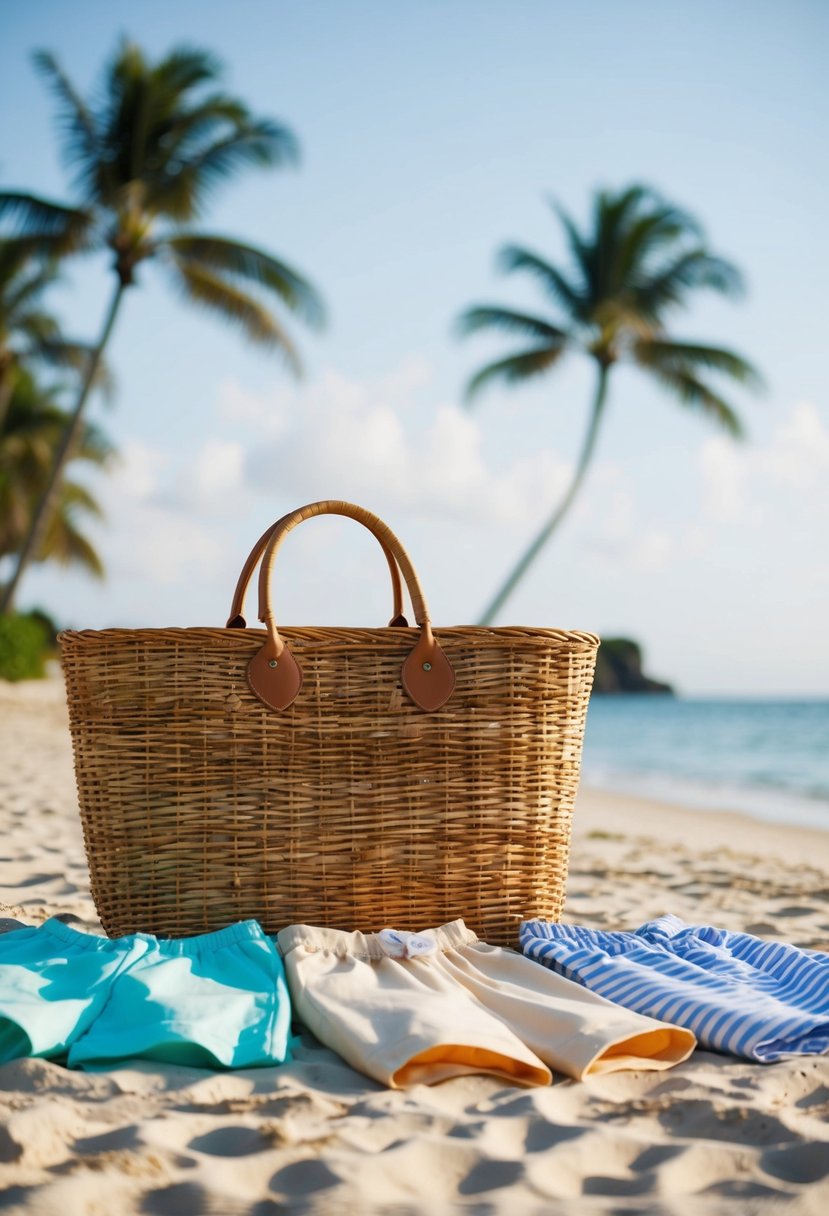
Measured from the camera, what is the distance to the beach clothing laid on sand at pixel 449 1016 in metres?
1.69

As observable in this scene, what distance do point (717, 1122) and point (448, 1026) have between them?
0.44m

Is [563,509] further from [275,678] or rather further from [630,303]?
[275,678]

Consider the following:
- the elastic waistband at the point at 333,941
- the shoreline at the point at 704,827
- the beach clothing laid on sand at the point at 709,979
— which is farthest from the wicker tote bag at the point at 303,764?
the shoreline at the point at 704,827

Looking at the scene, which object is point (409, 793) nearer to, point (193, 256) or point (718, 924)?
point (718, 924)

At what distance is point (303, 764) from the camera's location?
7.09ft

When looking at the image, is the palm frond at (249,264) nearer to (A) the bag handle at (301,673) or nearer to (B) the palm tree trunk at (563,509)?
(B) the palm tree trunk at (563,509)

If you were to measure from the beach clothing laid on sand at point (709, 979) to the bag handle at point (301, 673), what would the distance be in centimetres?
60

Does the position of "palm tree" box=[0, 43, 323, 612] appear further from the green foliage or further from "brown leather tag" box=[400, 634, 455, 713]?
"brown leather tag" box=[400, 634, 455, 713]

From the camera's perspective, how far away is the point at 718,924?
10.5ft

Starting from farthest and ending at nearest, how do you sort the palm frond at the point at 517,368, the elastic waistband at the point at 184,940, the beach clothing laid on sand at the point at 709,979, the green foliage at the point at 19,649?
1. the green foliage at the point at 19,649
2. the palm frond at the point at 517,368
3. the elastic waistband at the point at 184,940
4. the beach clothing laid on sand at the point at 709,979

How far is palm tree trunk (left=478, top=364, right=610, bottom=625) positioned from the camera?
16.0 m

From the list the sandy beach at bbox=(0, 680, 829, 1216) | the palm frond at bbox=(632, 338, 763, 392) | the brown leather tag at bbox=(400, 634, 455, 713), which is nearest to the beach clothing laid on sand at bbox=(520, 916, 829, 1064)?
the sandy beach at bbox=(0, 680, 829, 1216)

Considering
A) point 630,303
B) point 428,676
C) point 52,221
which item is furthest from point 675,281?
point 428,676

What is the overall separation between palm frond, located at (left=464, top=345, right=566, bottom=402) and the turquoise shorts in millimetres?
15907
